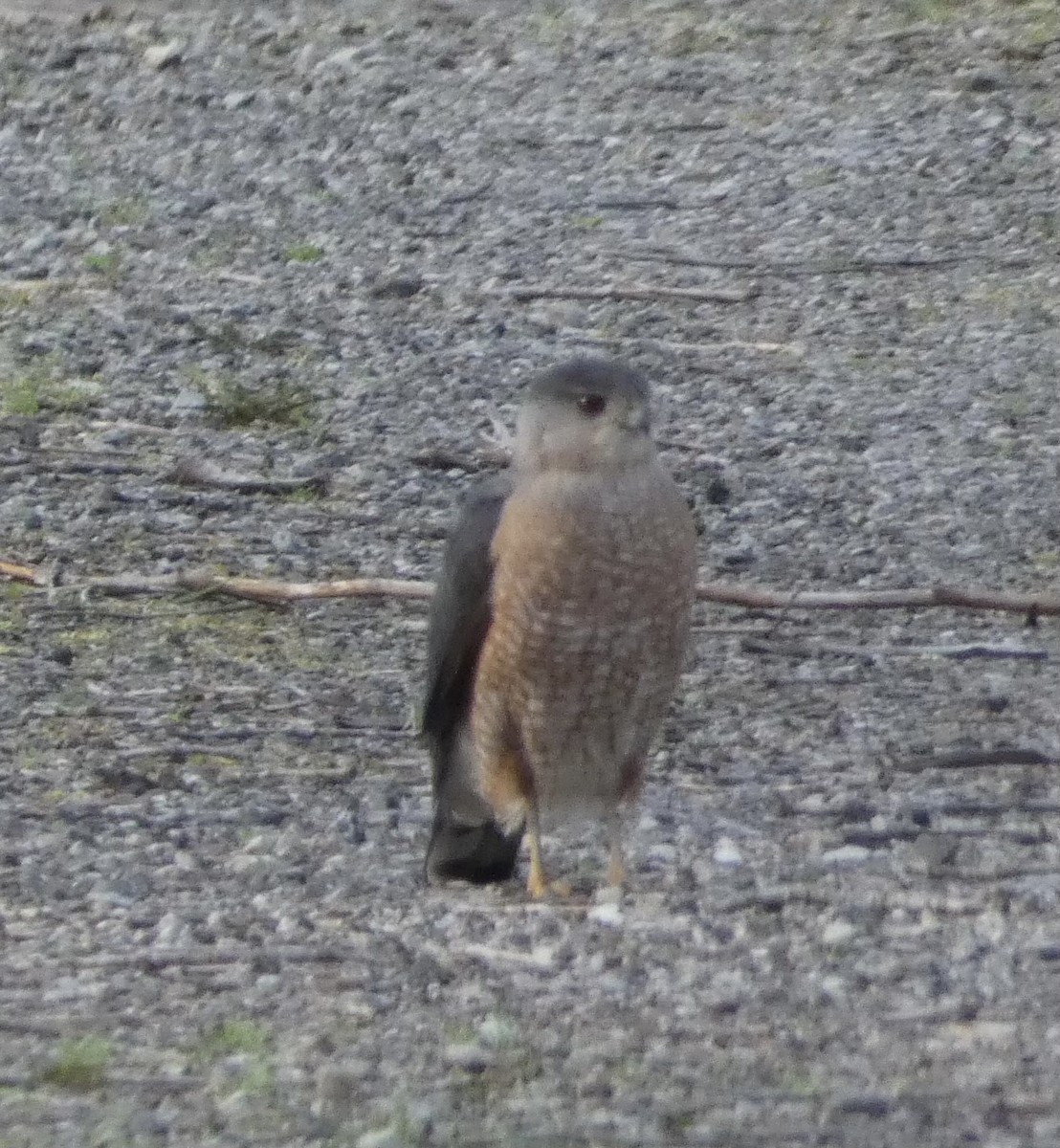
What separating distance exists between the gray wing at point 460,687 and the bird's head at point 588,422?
0.37 ft

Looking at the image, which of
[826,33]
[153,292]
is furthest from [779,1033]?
[826,33]

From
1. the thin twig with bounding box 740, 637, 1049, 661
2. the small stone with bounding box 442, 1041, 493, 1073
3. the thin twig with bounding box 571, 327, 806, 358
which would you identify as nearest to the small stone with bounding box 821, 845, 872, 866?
the small stone with bounding box 442, 1041, 493, 1073

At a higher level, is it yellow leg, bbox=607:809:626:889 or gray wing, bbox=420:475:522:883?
gray wing, bbox=420:475:522:883

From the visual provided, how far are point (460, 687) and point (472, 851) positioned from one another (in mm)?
301

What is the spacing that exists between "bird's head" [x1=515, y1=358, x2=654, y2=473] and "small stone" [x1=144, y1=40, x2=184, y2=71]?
296 inches

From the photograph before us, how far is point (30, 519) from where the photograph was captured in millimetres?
7305

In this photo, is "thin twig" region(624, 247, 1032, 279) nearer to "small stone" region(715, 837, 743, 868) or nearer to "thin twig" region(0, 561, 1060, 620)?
"thin twig" region(0, 561, 1060, 620)

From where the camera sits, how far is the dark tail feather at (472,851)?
5.14m

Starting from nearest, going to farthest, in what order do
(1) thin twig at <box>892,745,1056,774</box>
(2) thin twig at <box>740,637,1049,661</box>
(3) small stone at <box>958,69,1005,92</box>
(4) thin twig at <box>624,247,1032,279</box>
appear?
(1) thin twig at <box>892,745,1056,774</box>
(2) thin twig at <box>740,637,1049,661</box>
(4) thin twig at <box>624,247,1032,279</box>
(3) small stone at <box>958,69,1005,92</box>

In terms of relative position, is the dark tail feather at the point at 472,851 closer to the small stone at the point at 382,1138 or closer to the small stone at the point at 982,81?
the small stone at the point at 382,1138

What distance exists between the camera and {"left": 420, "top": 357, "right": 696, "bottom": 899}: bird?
16.2 feet

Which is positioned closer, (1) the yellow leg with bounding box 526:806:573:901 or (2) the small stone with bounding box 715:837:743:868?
(2) the small stone with bounding box 715:837:743:868

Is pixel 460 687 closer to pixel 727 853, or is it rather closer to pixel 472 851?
pixel 472 851

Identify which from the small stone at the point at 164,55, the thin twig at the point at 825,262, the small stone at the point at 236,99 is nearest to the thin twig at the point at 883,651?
the thin twig at the point at 825,262
